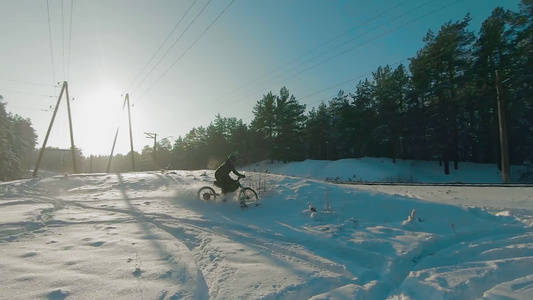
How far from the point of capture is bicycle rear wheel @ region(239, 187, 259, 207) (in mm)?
8478

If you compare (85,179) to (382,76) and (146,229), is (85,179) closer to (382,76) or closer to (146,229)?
(146,229)

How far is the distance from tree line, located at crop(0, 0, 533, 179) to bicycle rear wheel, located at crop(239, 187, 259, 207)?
1590 cm

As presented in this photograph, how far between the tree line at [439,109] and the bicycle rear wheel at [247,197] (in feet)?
52.2

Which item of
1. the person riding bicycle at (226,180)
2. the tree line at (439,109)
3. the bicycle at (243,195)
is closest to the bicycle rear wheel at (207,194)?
the bicycle at (243,195)

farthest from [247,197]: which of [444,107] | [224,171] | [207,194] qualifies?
[444,107]

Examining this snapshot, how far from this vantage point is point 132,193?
11898 mm

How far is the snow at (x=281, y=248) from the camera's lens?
3293mm

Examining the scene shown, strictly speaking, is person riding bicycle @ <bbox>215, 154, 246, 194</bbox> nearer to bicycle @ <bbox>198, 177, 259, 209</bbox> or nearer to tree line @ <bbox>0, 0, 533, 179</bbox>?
bicycle @ <bbox>198, 177, 259, 209</bbox>

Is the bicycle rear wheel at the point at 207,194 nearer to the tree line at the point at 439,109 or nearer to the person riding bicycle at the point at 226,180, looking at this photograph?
the person riding bicycle at the point at 226,180

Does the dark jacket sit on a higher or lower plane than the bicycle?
higher

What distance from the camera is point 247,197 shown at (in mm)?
8781

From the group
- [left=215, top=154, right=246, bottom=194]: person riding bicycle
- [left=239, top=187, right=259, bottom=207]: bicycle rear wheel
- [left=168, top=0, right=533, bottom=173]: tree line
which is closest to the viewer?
[left=239, top=187, right=259, bottom=207]: bicycle rear wheel

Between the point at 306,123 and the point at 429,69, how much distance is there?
25.2m

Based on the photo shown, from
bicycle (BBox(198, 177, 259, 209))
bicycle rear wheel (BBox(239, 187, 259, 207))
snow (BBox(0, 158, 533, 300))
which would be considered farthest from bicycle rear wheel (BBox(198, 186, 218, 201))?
bicycle rear wheel (BBox(239, 187, 259, 207))
